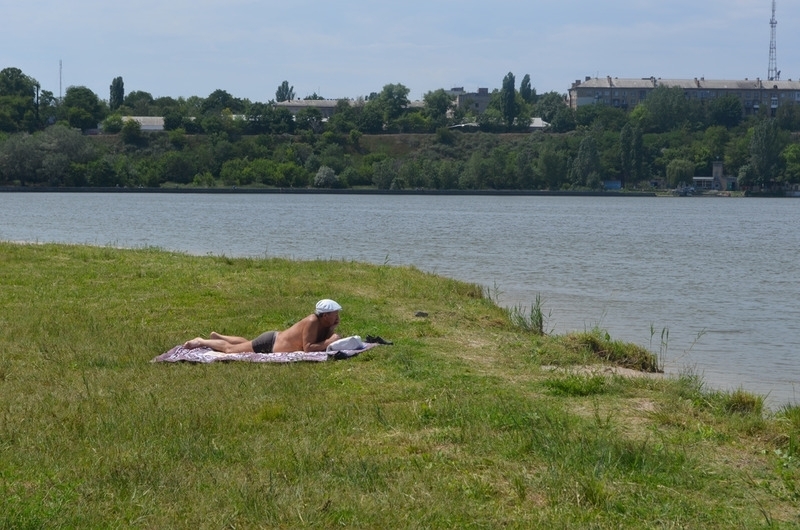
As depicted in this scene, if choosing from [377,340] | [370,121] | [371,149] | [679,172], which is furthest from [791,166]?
[377,340]

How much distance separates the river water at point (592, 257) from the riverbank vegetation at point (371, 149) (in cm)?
5475

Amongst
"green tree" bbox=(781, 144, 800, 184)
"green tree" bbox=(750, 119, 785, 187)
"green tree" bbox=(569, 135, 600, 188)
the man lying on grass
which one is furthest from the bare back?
"green tree" bbox=(781, 144, 800, 184)

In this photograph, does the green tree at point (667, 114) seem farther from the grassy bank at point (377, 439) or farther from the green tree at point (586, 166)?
the grassy bank at point (377, 439)

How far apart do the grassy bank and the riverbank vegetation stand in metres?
123

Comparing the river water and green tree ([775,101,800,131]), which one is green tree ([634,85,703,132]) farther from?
the river water

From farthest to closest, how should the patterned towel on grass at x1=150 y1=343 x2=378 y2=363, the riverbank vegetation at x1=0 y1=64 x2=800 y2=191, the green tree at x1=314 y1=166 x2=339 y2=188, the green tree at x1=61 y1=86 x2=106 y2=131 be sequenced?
the green tree at x1=61 y1=86 x2=106 y2=131 < the green tree at x1=314 y1=166 x2=339 y2=188 < the riverbank vegetation at x1=0 y1=64 x2=800 y2=191 < the patterned towel on grass at x1=150 y1=343 x2=378 y2=363

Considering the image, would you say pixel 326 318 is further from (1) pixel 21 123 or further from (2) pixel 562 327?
(1) pixel 21 123

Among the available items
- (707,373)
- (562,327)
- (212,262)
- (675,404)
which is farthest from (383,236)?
(675,404)

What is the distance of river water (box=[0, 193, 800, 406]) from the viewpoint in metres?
19.7

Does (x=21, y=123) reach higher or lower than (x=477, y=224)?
higher

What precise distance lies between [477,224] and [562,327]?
47419 millimetres

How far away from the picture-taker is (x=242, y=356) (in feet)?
40.9

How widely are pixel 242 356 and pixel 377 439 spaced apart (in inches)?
164

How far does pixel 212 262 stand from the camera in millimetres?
24031
